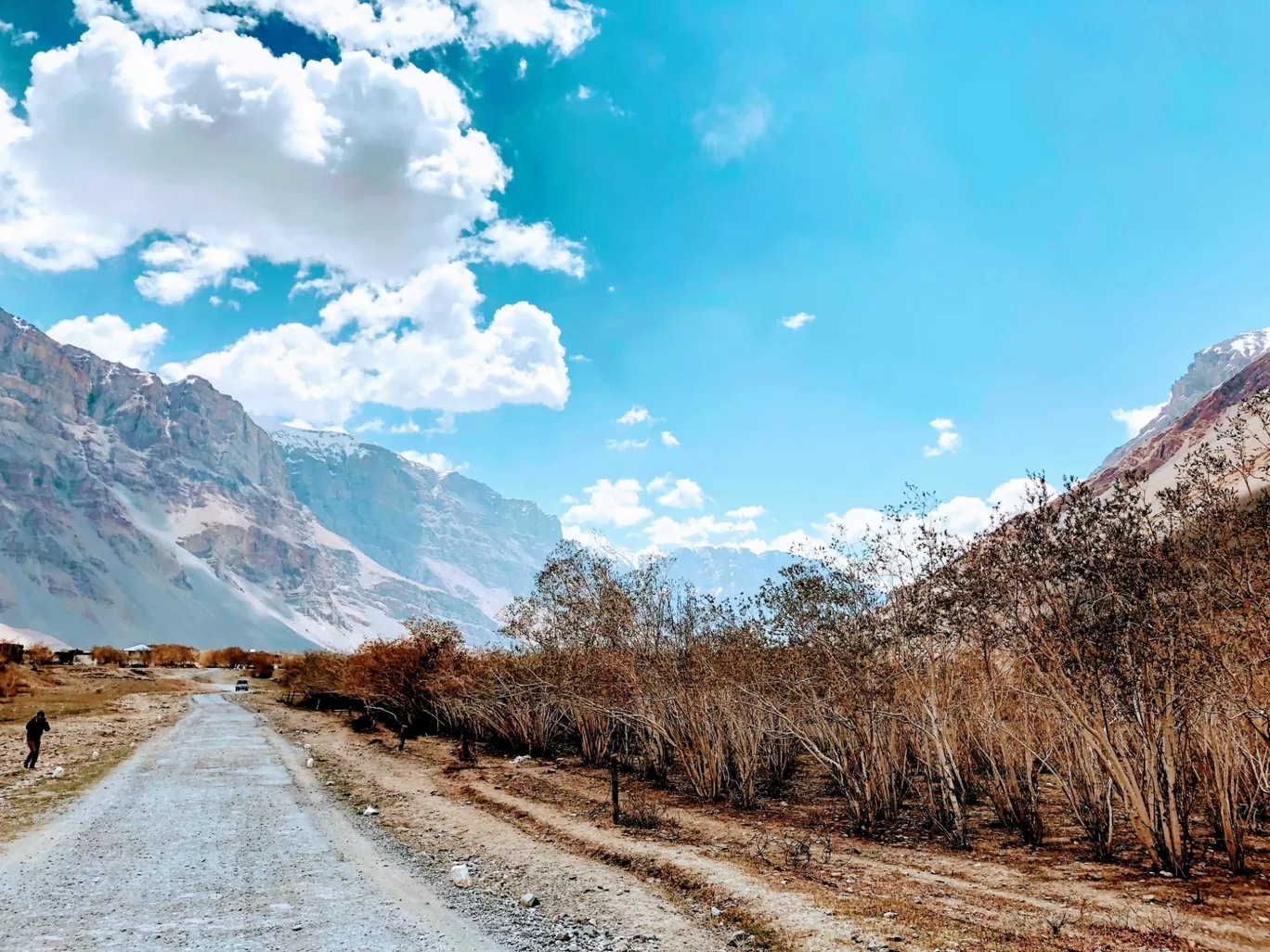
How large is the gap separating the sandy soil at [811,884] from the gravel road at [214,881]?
164 centimetres

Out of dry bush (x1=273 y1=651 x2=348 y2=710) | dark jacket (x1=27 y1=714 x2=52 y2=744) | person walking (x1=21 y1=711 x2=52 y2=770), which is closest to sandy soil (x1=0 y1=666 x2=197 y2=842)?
person walking (x1=21 y1=711 x2=52 y2=770)

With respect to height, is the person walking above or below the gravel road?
above

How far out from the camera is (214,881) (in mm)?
10016

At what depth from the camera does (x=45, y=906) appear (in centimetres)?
884

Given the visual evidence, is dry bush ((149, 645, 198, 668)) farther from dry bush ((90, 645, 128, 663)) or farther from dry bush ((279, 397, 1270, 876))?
dry bush ((279, 397, 1270, 876))

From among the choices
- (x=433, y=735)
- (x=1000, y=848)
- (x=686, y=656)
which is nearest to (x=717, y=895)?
(x=1000, y=848)

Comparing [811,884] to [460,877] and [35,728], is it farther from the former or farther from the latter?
[35,728]

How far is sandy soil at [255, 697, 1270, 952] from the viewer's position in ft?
26.9

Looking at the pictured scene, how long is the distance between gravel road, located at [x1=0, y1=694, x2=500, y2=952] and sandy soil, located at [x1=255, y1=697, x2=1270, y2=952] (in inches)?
64.4

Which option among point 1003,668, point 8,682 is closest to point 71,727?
point 8,682

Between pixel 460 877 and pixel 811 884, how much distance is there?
5.10 metres

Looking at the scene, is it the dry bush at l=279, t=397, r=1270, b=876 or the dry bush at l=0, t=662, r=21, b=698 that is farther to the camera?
the dry bush at l=0, t=662, r=21, b=698

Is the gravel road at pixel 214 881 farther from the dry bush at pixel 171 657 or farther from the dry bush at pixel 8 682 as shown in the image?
the dry bush at pixel 171 657

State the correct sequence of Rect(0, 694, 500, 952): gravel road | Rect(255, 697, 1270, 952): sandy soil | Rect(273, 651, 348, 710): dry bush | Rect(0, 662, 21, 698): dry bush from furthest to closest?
Rect(273, 651, 348, 710): dry bush < Rect(0, 662, 21, 698): dry bush < Rect(255, 697, 1270, 952): sandy soil < Rect(0, 694, 500, 952): gravel road
